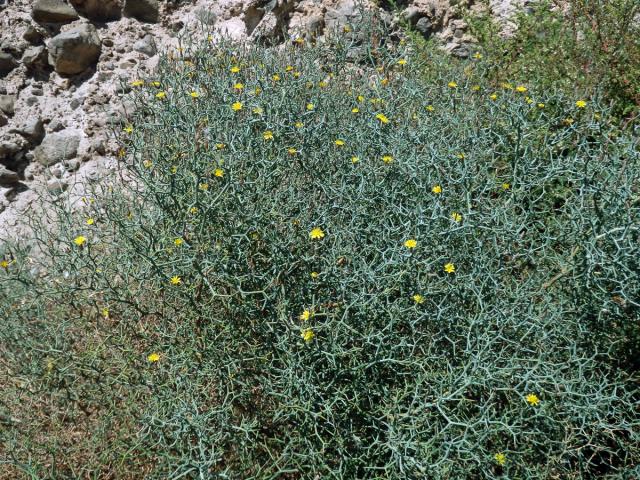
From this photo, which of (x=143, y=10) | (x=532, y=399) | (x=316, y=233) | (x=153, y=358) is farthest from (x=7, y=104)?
(x=532, y=399)

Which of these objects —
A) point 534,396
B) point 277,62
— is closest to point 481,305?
point 534,396

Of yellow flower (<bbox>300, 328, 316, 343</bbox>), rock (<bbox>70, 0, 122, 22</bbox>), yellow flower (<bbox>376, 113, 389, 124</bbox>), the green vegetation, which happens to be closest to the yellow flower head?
the green vegetation

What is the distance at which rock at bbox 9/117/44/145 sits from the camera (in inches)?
175

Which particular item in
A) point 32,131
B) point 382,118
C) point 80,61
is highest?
point 382,118

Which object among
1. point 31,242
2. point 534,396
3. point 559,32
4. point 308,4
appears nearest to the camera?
point 534,396

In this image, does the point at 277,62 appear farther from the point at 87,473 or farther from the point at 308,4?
the point at 87,473

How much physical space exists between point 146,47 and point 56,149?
38.6 inches

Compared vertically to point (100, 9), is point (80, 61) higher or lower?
lower

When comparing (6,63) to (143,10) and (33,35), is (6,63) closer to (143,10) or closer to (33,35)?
(33,35)

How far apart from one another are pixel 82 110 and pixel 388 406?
3202mm

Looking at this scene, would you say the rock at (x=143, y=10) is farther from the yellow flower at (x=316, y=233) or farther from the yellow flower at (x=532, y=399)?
the yellow flower at (x=532, y=399)

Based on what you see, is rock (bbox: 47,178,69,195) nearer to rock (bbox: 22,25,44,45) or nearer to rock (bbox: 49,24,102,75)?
rock (bbox: 49,24,102,75)

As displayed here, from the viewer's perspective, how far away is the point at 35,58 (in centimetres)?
461

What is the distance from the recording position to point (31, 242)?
13.1ft
